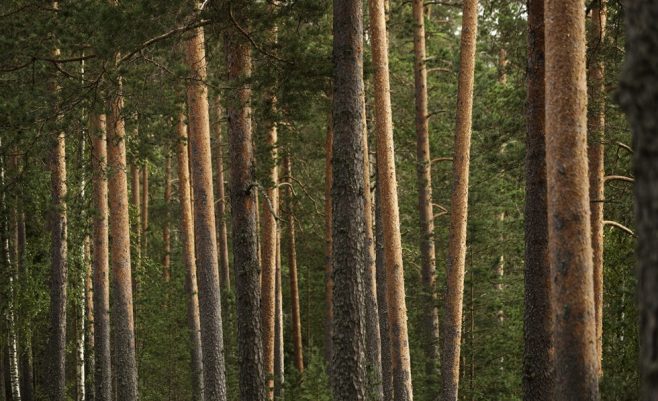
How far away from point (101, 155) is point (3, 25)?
4.46 metres

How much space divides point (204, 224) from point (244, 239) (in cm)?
231

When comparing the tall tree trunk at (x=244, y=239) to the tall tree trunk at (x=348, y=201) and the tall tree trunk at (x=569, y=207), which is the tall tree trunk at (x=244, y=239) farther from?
the tall tree trunk at (x=569, y=207)

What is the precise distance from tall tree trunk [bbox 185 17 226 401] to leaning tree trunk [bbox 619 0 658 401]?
401 inches

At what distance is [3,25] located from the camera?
12914 mm

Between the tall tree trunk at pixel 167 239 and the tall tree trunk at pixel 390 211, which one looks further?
the tall tree trunk at pixel 167 239

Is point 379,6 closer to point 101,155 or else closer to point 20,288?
Result: point 101,155

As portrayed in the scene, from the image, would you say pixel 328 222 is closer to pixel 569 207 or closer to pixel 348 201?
pixel 348 201

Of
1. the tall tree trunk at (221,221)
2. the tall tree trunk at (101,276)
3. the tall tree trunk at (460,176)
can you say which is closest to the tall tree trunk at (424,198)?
the tall tree trunk at (460,176)

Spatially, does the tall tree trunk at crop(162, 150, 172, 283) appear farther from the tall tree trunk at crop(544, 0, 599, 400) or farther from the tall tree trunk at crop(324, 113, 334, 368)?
the tall tree trunk at crop(544, 0, 599, 400)

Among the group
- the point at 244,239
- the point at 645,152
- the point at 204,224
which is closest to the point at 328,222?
the point at 204,224

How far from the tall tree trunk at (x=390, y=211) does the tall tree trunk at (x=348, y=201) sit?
4.14 meters

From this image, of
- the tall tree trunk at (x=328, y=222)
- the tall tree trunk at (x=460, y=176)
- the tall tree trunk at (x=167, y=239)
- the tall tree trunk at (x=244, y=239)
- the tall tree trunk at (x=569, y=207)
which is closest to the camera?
the tall tree trunk at (x=569, y=207)

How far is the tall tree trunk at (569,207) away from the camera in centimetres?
688

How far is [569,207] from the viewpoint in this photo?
6.95 m
